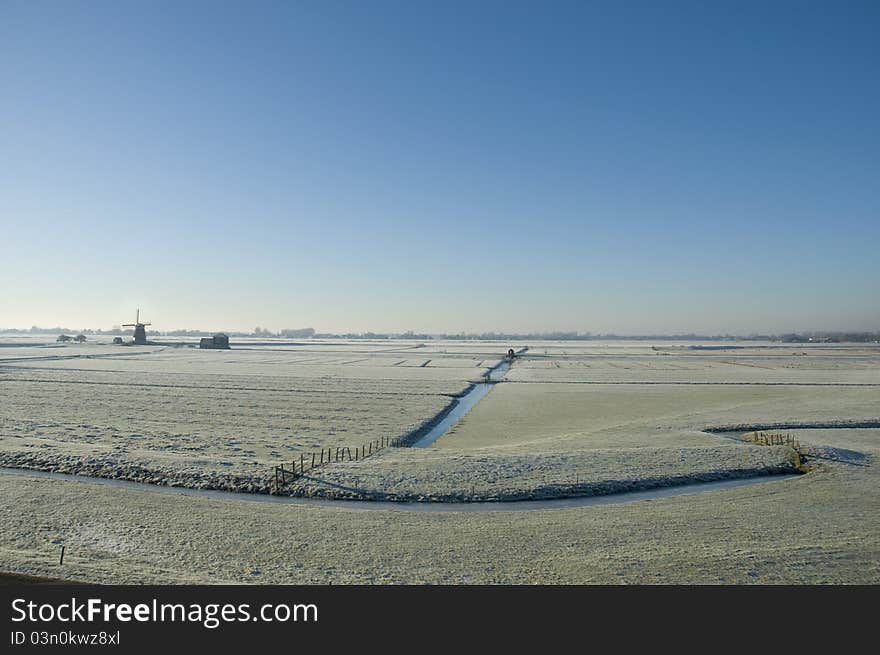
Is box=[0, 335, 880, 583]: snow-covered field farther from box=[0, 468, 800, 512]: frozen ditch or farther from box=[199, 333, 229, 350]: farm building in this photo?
box=[199, 333, 229, 350]: farm building

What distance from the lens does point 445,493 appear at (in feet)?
73.9

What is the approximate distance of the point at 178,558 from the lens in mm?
14930

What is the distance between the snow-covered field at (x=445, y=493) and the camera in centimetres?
1448

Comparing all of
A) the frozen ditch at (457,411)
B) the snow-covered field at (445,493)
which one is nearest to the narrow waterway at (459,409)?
the frozen ditch at (457,411)

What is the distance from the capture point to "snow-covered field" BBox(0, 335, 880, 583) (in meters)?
14.5

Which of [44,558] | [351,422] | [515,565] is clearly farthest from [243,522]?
[351,422]

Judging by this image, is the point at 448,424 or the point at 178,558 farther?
the point at 448,424

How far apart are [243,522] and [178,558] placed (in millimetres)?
3465

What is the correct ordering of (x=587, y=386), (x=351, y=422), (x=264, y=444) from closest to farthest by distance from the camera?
(x=264, y=444) → (x=351, y=422) → (x=587, y=386)

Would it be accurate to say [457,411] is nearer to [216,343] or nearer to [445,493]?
[445,493]

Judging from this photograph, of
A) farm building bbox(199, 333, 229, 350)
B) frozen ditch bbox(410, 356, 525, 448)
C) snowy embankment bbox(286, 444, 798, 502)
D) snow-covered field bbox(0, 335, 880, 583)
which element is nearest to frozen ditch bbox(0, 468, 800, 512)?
snowy embankment bbox(286, 444, 798, 502)

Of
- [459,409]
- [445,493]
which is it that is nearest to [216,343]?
[459,409]
